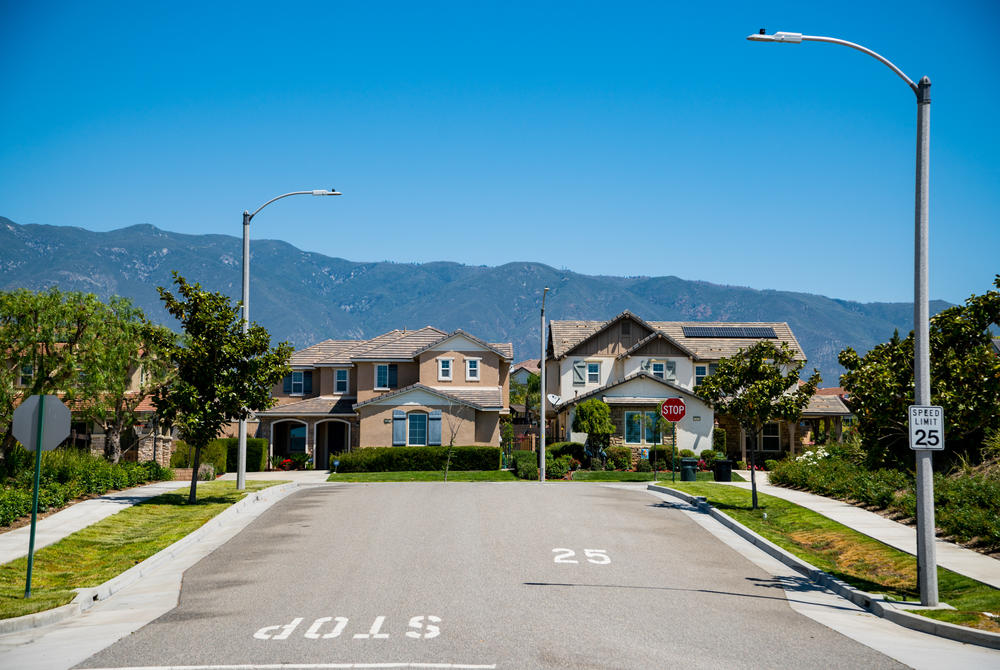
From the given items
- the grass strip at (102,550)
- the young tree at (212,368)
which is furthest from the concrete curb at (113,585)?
the young tree at (212,368)

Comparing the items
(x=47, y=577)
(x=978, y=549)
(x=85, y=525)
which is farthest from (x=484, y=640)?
(x=85, y=525)

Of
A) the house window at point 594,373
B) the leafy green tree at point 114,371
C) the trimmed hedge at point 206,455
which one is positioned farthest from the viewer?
the house window at point 594,373

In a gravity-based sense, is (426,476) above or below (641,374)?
below

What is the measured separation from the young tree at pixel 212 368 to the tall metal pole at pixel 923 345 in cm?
1690

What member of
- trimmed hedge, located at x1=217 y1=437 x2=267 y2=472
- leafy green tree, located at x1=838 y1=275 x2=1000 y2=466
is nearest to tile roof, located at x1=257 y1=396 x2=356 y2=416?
trimmed hedge, located at x1=217 y1=437 x2=267 y2=472

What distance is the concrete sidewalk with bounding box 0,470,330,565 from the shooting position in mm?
18672

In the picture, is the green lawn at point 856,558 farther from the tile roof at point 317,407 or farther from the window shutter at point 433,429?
the tile roof at point 317,407

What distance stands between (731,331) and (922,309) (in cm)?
5288

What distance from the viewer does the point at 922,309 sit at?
13.3 metres

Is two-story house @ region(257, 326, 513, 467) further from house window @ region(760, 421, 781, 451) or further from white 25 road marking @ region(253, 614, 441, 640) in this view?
white 25 road marking @ region(253, 614, 441, 640)

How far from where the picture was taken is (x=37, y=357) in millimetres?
31969

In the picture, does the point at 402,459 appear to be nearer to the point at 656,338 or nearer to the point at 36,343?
the point at 36,343

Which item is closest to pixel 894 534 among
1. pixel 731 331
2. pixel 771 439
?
pixel 771 439

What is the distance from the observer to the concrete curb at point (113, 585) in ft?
39.4
